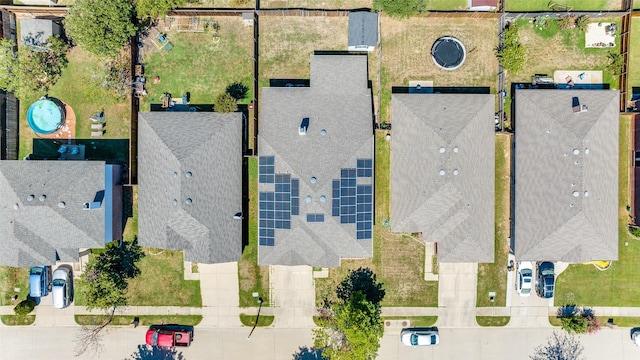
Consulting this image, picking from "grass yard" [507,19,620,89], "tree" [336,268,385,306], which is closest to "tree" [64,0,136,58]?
"tree" [336,268,385,306]

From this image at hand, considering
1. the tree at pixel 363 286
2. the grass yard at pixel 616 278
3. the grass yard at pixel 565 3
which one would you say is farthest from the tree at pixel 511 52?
the tree at pixel 363 286

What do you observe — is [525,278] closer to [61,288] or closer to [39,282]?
[61,288]

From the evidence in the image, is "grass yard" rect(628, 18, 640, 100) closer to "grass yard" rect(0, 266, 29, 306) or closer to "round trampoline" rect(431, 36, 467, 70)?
"round trampoline" rect(431, 36, 467, 70)

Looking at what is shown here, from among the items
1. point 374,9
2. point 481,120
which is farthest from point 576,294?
point 374,9

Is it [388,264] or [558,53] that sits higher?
[558,53]

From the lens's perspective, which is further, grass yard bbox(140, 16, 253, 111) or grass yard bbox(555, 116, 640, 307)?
grass yard bbox(555, 116, 640, 307)

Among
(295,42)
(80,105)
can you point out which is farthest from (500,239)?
(80,105)

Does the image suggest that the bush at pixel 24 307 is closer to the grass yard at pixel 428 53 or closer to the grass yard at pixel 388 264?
the grass yard at pixel 388 264

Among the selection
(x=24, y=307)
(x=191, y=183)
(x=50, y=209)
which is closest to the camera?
(x=50, y=209)
